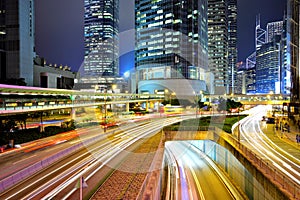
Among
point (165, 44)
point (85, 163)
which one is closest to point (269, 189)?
point (85, 163)

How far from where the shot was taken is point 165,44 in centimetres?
9575

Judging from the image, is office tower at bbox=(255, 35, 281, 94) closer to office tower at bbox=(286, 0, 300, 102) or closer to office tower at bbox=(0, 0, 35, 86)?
office tower at bbox=(286, 0, 300, 102)

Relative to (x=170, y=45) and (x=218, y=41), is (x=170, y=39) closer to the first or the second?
(x=170, y=45)

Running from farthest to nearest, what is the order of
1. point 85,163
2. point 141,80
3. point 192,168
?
point 141,80, point 192,168, point 85,163

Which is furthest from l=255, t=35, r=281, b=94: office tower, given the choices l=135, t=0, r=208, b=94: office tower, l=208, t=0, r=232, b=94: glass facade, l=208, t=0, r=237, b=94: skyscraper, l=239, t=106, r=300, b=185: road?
l=239, t=106, r=300, b=185: road

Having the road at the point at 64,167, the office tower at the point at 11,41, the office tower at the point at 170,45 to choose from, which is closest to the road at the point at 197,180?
the road at the point at 64,167

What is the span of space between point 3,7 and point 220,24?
117932 millimetres

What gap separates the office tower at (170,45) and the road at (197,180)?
217 feet

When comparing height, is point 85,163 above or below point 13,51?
below

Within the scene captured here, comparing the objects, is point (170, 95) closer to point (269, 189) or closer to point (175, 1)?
point (175, 1)

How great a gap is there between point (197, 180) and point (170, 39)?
79.6 meters

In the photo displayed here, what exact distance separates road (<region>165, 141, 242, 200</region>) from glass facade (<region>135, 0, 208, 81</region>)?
2669 inches

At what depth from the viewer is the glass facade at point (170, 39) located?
94012mm

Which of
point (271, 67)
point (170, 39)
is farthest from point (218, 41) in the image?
point (271, 67)
